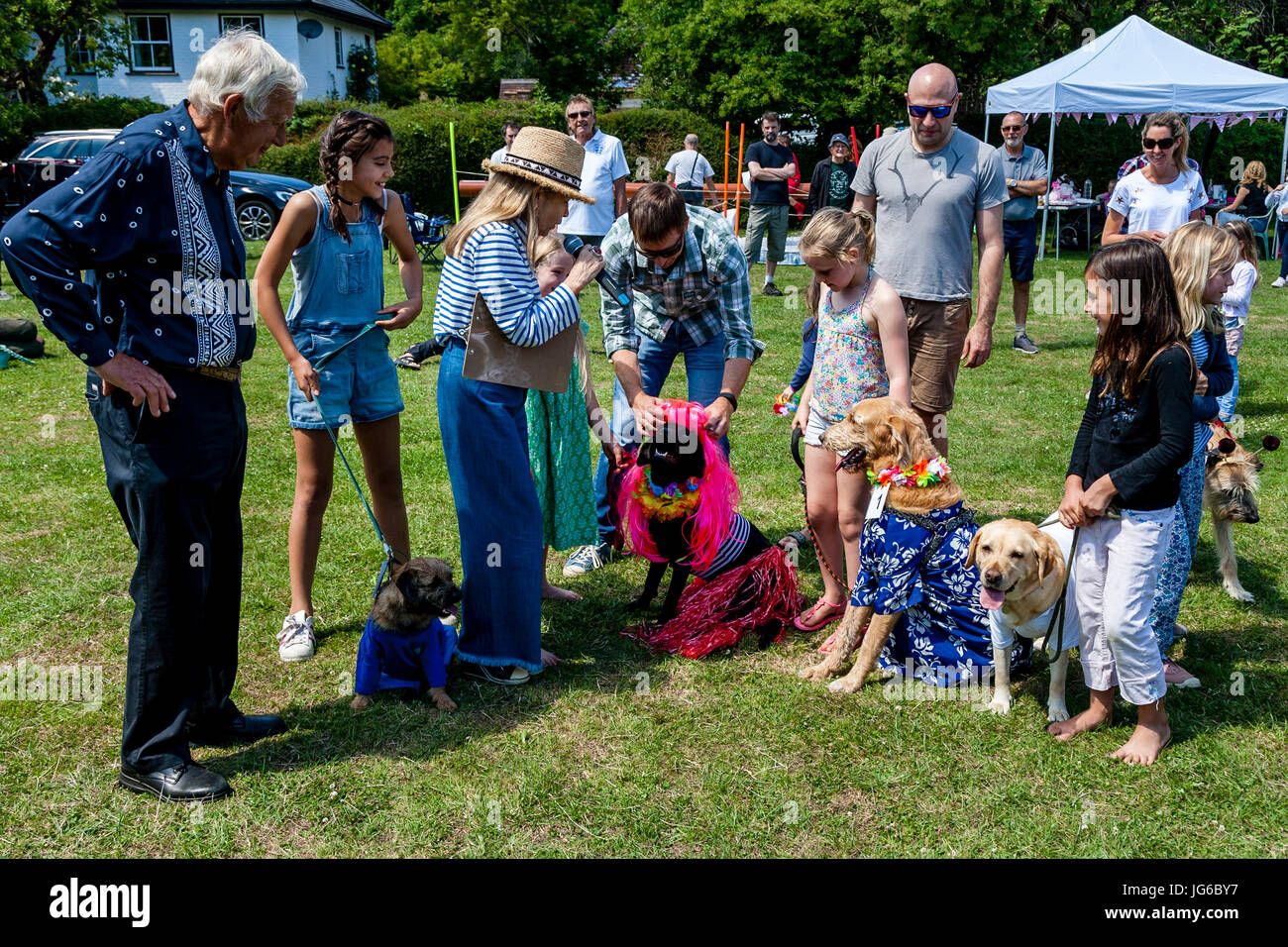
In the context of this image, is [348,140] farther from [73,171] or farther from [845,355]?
[73,171]

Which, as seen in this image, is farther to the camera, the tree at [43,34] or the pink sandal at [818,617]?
the tree at [43,34]

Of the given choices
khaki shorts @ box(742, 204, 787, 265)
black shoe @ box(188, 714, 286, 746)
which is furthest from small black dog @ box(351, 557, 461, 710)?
khaki shorts @ box(742, 204, 787, 265)

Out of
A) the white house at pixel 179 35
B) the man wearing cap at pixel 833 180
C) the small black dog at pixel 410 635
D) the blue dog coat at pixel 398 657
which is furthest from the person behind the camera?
the white house at pixel 179 35

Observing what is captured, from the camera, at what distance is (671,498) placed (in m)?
4.86

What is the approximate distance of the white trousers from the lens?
3.84m

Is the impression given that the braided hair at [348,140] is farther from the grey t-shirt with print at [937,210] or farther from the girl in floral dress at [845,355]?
the grey t-shirt with print at [937,210]

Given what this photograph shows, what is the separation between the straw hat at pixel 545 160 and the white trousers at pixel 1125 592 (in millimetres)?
2365

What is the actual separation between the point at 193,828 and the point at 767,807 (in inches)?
77.9

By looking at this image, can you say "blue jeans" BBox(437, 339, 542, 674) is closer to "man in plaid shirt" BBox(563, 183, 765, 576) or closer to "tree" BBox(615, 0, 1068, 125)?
"man in plaid shirt" BBox(563, 183, 765, 576)

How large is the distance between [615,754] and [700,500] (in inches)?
52.6

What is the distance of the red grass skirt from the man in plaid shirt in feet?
2.32

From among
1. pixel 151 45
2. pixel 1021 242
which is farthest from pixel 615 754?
pixel 151 45

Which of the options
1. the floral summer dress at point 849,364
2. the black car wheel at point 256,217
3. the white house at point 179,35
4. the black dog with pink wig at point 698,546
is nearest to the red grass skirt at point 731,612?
the black dog with pink wig at point 698,546

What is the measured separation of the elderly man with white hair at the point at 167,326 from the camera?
10.5 feet
